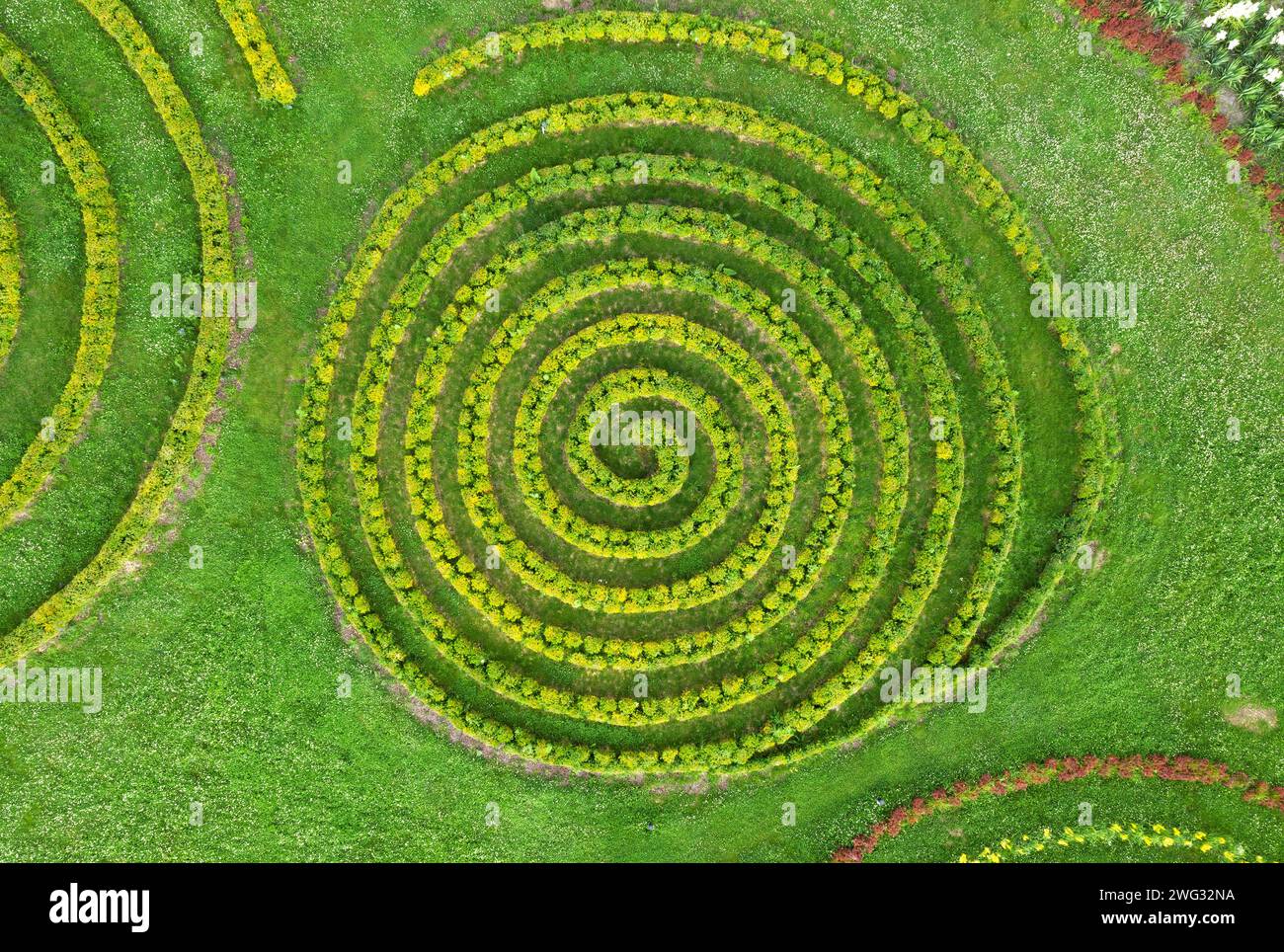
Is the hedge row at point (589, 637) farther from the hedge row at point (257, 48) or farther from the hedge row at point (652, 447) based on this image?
the hedge row at point (257, 48)

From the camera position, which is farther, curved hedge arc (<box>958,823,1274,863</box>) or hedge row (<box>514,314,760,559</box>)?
curved hedge arc (<box>958,823,1274,863</box>)

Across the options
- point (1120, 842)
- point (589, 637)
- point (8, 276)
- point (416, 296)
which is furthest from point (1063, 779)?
point (8, 276)

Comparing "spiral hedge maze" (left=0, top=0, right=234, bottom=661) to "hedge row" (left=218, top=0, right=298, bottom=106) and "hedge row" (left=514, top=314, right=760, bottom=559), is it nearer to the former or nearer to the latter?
"hedge row" (left=218, top=0, right=298, bottom=106)

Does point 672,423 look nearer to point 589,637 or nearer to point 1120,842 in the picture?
point 589,637

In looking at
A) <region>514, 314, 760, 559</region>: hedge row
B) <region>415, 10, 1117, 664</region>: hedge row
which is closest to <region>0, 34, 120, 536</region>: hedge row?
<region>415, 10, 1117, 664</region>: hedge row

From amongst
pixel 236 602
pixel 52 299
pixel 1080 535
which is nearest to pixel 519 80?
pixel 52 299

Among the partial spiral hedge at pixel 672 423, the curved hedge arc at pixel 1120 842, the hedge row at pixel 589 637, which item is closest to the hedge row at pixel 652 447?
the partial spiral hedge at pixel 672 423
